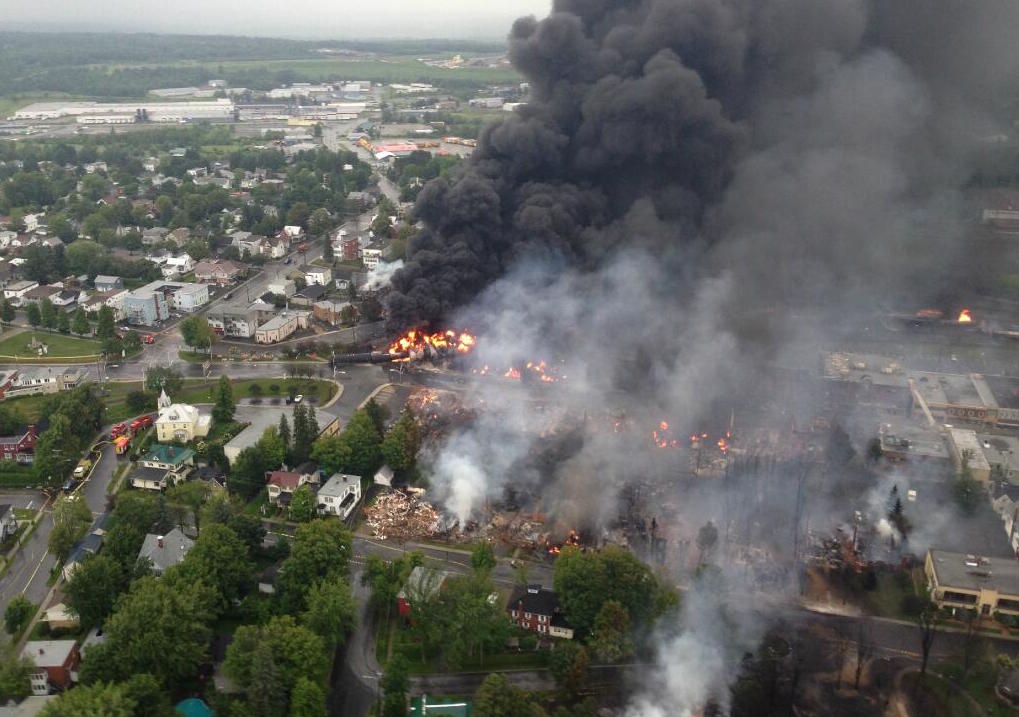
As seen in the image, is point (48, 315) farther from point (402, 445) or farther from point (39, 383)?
point (402, 445)

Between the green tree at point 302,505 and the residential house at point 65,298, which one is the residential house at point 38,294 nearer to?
the residential house at point 65,298

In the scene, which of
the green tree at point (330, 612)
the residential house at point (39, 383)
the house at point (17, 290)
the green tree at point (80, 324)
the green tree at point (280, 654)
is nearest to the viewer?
the green tree at point (280, 654)

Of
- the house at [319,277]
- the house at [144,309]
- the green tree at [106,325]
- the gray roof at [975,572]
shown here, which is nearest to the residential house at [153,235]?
the house at [319,277]

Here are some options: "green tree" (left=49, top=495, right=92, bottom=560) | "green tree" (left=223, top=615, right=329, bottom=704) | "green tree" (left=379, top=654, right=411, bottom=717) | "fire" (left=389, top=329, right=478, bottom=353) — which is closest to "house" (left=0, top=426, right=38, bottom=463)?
"green tree" (left=49, top=495, right=92, bottom=560)

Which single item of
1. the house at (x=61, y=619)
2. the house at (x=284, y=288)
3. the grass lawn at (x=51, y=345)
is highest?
the house at (x=284, y=288)

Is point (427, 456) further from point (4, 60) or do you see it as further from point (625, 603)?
point (4, 60)

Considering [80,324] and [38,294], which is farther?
[38,294]

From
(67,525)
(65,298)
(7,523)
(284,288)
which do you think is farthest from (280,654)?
(65,298)
